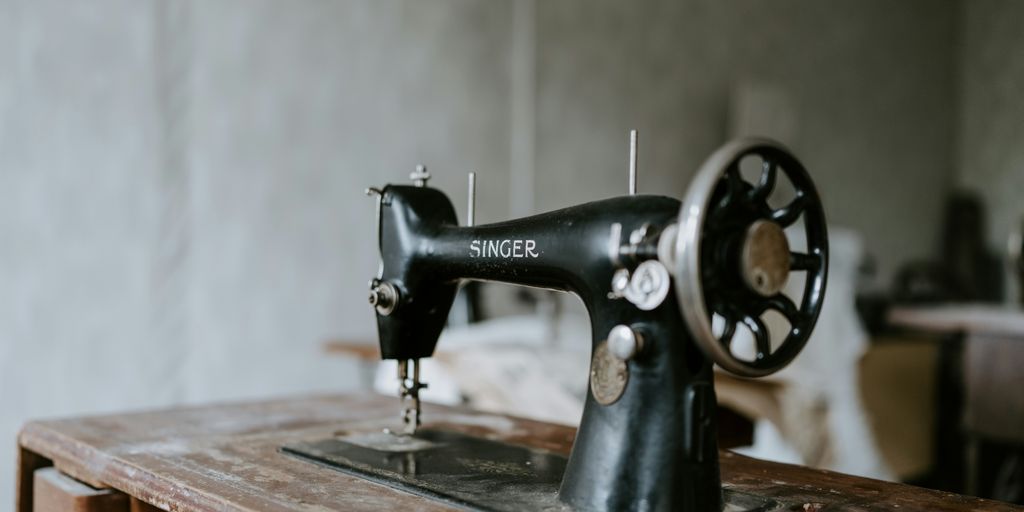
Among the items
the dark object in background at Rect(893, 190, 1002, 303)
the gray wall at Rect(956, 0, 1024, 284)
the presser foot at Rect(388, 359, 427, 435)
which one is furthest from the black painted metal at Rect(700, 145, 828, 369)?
the gray wall at Rect(956, 0, 1024, 284)

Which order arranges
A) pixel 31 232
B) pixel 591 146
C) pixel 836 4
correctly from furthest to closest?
1. pixel 836 4
2. pixel 591 146
3. pixel 31 232

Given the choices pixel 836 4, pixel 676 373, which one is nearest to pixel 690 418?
pixel 676 373

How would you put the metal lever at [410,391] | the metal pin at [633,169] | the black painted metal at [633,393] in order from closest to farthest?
the black painted metal at [633,393], the metal pin at [633,169], the metal lever at [410,391]

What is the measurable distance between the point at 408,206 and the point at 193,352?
1.85 m

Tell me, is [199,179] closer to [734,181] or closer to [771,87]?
[734,181]

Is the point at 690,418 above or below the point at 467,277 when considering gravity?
below

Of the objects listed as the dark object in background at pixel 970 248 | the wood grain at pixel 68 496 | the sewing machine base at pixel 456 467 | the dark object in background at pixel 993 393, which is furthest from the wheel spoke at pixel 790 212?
the dark object in background at pixel 970 248

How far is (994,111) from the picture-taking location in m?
7.22

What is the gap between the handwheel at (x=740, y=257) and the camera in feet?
2.97

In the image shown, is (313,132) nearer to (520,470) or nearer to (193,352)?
(193,352)

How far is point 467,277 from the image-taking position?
1339 millimetres

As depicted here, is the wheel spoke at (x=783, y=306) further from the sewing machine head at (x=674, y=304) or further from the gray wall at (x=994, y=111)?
the gray wall at (x=994, y=111)

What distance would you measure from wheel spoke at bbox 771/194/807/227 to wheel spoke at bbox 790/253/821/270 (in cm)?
4

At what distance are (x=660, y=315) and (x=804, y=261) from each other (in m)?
0.18
